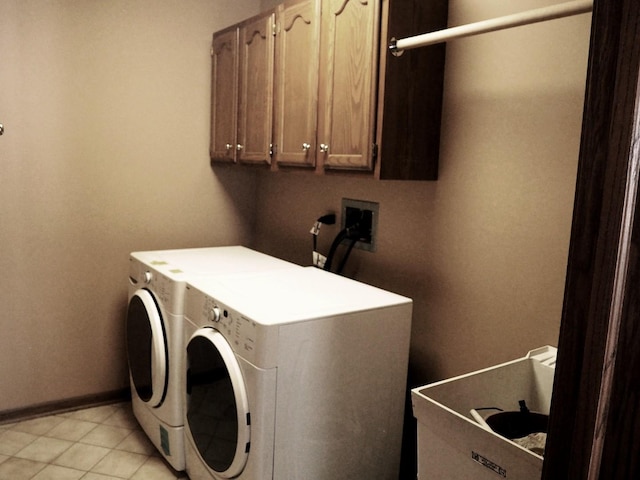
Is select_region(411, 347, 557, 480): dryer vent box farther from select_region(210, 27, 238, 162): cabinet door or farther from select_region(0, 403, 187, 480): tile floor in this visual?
select_region(210, 27, 238, 162): cabinet door

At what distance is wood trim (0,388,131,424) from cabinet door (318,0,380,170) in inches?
72.0

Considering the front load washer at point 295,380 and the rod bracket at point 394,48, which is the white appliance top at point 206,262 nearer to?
the front load washer at point 295,380

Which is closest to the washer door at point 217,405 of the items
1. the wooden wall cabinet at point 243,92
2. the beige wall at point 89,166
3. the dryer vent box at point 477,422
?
the dryer vent box at point 477,422

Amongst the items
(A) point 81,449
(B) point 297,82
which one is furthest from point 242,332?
(A) point 81,449

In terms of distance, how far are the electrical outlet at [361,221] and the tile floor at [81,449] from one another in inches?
49.7

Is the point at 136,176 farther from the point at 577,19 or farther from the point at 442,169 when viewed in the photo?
the point at 577,19

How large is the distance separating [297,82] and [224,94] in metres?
0.74

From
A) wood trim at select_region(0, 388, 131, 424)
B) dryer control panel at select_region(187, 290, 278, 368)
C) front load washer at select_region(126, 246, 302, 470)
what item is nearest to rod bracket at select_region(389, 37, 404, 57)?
dryer control panel at select_region(187, 290, 278, 368)

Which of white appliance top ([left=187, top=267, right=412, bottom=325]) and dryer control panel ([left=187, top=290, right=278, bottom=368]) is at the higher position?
white appliance top ([left=187, top=267, right=412, bottom=325])

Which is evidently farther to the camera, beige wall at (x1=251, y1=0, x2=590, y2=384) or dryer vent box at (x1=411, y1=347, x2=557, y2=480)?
beige wall at (x1=251, y1=0, x2=590, y2=384)

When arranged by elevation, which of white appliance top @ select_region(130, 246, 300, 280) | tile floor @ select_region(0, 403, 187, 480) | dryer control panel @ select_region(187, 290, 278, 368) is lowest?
tile floor @ select_region(0, 403, 187, 480)

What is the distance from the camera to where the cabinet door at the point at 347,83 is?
184 centimetres

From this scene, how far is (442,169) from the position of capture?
1.98 meters

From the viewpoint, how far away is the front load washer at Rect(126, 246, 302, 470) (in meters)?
2.13
